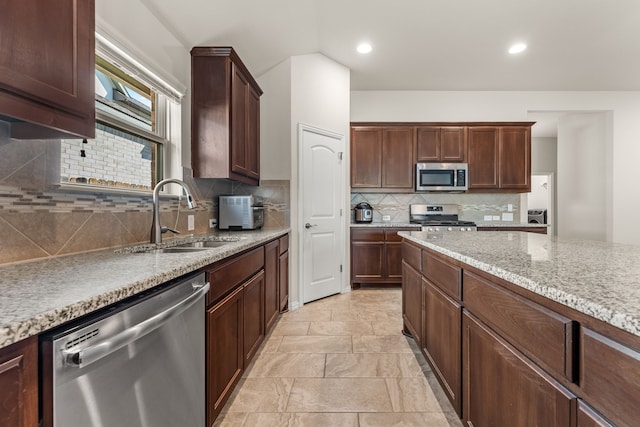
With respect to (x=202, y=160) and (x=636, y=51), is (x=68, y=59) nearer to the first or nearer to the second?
(x=202, y=160)

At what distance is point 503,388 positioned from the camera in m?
1.04

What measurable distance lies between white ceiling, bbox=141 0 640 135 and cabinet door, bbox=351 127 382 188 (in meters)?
0.79

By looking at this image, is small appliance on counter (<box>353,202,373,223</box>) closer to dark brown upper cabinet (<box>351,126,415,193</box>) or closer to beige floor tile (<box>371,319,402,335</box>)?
dark brown upper cabinet (<box>351,126,415,193</box>)

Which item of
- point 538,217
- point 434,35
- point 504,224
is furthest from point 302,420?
point 538,217

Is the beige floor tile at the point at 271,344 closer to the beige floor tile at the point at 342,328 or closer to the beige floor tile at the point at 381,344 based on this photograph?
the beige floor tile at the point at 342,328

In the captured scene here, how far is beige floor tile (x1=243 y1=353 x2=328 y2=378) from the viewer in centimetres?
203

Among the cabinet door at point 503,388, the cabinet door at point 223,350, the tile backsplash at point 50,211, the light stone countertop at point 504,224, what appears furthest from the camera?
A: the light stone countertop at point 504,224

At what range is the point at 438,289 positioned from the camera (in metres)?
1.74

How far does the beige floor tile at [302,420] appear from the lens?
5.15ft

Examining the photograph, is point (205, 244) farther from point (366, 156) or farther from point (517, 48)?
point (517, 48)

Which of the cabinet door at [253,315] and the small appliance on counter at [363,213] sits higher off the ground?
the small appliance on counter at [363,213]

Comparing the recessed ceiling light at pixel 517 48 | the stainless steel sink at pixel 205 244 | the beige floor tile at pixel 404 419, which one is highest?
the recessed ceiling light at pixel 517 48

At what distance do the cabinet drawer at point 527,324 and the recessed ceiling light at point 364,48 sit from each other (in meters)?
3.14

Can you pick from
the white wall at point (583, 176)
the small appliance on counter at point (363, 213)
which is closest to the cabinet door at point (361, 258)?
the small appliance on counter at point (363, 213)
